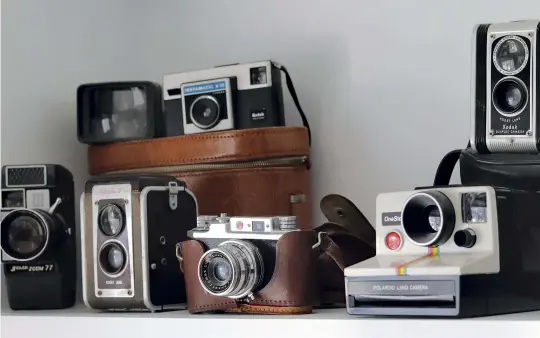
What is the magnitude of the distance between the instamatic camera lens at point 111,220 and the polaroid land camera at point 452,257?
1.31 ft

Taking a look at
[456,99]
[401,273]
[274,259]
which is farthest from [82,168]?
[401,273]

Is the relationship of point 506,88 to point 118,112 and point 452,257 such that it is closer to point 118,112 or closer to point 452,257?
point 452,257

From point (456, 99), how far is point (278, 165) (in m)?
0.31

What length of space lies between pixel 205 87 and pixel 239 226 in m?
0.34

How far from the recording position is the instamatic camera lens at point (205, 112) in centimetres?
152

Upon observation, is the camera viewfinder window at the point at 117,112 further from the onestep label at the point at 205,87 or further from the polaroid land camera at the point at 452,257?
the polaroid land camera at the point at 452,257

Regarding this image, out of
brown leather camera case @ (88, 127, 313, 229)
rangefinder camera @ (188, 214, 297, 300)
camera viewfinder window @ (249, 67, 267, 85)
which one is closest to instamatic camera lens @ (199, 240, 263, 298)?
rangefinder camera @ (188, 214, 297, 300)

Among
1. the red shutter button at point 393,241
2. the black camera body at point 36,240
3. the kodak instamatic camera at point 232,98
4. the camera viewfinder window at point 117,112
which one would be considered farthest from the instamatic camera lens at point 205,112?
the red shutter button at point 393,241

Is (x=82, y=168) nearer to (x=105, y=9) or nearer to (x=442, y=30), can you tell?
(x=105, y=9)

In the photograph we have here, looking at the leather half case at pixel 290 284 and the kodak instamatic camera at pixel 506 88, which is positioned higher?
the kodak instamatic camera at pixel 506 88

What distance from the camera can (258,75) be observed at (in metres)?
1.51

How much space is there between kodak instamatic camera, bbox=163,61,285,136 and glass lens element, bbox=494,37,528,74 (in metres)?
0.42

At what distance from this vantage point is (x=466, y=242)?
3.55ft

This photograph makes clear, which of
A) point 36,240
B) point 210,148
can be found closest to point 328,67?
point 210,148
